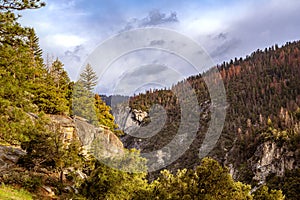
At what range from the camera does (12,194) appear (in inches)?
866

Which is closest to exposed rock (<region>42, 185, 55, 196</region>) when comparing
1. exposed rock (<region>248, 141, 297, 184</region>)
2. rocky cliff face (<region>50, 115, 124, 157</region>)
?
rocky cliff face (<region>50, 115, 124, 157</region>)

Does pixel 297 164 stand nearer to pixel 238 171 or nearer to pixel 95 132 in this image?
pixel 238 171

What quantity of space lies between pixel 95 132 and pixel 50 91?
8.24 metres

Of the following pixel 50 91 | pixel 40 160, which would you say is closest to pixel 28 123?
pixel 40 160

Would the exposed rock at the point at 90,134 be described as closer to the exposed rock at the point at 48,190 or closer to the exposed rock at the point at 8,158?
the exposed rock at the point at 8,158

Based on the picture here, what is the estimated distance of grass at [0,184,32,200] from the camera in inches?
808

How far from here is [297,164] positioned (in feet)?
476

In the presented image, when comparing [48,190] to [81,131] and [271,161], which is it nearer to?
[81,131]

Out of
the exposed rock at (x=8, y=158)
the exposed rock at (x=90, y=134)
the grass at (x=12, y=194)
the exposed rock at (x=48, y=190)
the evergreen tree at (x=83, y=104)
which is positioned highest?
the evergreen tree at (x=83, y=104)

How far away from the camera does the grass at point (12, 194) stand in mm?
20534

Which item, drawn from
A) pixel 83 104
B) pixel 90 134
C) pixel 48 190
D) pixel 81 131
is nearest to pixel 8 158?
pixel 48 190

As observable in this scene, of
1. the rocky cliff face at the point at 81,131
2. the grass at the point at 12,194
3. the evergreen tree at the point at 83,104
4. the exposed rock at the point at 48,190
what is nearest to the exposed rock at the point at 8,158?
the exposed rock at the point at 48,190

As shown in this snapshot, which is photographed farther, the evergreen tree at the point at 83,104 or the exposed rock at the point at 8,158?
the evergreen tree at the point at 83,104

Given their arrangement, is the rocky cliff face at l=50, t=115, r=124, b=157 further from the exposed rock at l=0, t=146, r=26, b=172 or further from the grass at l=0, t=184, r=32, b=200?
the grass at l=0, t=184, r=32, b=200
